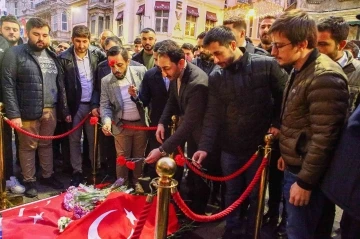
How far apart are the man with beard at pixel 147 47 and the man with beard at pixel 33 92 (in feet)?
4.84

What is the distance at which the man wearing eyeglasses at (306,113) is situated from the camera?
180cm

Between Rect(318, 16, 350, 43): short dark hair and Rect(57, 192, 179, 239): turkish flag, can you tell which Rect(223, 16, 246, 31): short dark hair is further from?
Rect(57, 192, 179, 239): turkish flag

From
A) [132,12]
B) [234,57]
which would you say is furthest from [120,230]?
[132,12]

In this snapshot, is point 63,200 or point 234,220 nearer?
point 234,220

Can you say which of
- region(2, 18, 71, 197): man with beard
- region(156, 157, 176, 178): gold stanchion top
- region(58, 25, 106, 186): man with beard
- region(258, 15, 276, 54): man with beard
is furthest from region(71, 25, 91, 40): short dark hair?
region(156, 157, 176, 178): gold stanchion top

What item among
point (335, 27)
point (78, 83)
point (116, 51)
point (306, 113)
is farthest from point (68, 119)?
point (335, 27)

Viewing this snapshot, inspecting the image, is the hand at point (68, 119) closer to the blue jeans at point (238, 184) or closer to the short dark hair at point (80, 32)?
the short dark hair at point (80, 32)

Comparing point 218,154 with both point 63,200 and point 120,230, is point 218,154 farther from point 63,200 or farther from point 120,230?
point 63,200

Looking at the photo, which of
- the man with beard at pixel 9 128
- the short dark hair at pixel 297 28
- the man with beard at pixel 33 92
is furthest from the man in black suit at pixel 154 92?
the short dark hair at pixel 297 28

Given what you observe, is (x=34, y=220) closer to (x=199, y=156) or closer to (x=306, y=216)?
(x=199, y=156)

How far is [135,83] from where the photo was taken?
159 inches

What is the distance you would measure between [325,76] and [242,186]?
5.03ft

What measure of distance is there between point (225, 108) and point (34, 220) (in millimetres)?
2223

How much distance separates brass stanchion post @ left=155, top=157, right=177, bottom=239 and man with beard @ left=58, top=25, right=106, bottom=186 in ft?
8.87
